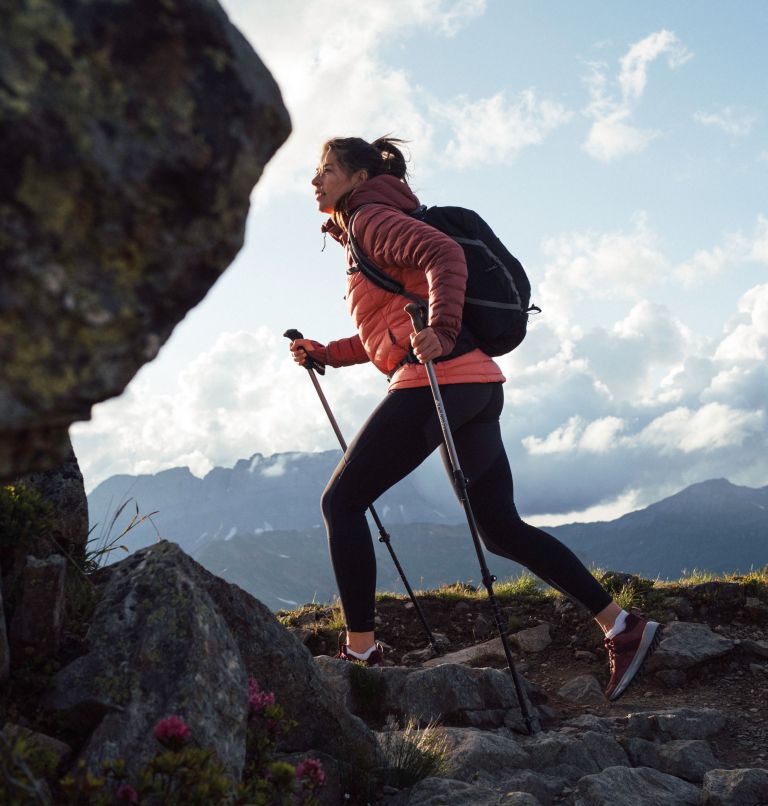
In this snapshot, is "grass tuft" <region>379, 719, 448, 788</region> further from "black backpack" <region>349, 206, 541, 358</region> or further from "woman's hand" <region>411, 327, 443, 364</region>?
"black backpack" <region>349, 206, 541, 358</region>

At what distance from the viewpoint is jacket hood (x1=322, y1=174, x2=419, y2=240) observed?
665 cm

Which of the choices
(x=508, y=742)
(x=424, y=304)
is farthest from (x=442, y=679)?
(x=424, y=304)

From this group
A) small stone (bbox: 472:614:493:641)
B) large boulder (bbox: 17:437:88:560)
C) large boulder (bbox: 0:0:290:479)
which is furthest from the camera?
small stone (bbox: 472:614:493:641)

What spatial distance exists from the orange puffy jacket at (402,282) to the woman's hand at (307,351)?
1446mm

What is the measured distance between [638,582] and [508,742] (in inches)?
225

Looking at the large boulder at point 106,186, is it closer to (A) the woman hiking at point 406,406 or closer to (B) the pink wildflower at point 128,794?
(B) the pink wildflower at point 128,794

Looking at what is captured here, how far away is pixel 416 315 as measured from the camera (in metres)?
6.27

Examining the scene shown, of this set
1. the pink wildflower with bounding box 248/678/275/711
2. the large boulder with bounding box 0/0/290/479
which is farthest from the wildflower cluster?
the large boulder with bounding box 0/0/290/479

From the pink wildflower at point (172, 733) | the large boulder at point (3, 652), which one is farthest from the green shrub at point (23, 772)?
the large boulder at point (3, 652)

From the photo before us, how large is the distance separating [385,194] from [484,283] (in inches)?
44.7

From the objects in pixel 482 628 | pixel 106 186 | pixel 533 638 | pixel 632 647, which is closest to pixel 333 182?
pixel 106 186

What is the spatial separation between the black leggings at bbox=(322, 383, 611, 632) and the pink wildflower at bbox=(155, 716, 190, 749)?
3325 mm

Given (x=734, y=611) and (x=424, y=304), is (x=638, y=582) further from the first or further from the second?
(x=424, y=304)

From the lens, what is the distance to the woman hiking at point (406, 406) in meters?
6.20
